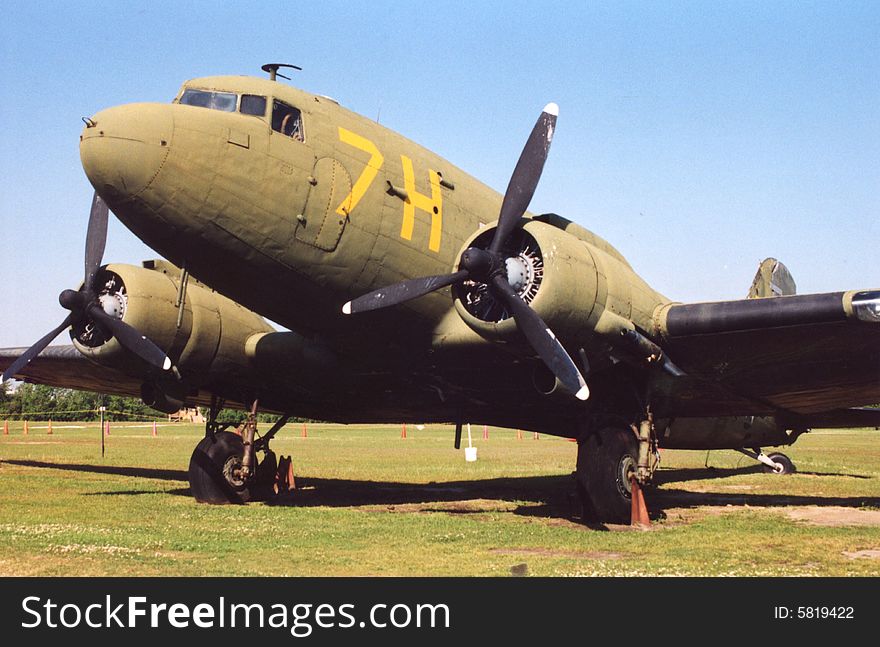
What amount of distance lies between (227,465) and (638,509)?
25.1ft

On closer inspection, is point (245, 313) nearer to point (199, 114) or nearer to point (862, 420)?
point (199, 114)

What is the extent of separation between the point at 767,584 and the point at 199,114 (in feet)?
28.2

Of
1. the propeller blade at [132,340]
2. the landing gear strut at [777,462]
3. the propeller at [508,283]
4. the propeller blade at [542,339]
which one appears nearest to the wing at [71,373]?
the propeller blade at [132,340]

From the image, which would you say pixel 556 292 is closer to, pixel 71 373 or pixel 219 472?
pixel 219 472

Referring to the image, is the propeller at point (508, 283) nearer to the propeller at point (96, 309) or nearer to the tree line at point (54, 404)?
the propeller at point (96, 309)

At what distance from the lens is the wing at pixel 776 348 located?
11742 mm

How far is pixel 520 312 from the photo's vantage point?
11.2 metres

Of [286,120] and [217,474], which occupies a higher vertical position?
[286,120]

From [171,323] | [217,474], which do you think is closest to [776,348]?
[217,474]

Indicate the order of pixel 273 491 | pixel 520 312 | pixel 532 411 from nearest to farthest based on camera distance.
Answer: pixel 520 312 → pixel 532 411 → pixel 273 491

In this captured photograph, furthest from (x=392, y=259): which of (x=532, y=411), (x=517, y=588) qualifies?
(x=517, y=588)

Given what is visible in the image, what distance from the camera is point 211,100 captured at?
459 inches

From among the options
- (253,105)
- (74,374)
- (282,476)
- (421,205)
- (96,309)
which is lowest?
(282,476)

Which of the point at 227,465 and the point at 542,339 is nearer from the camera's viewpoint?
the point at 542,339
